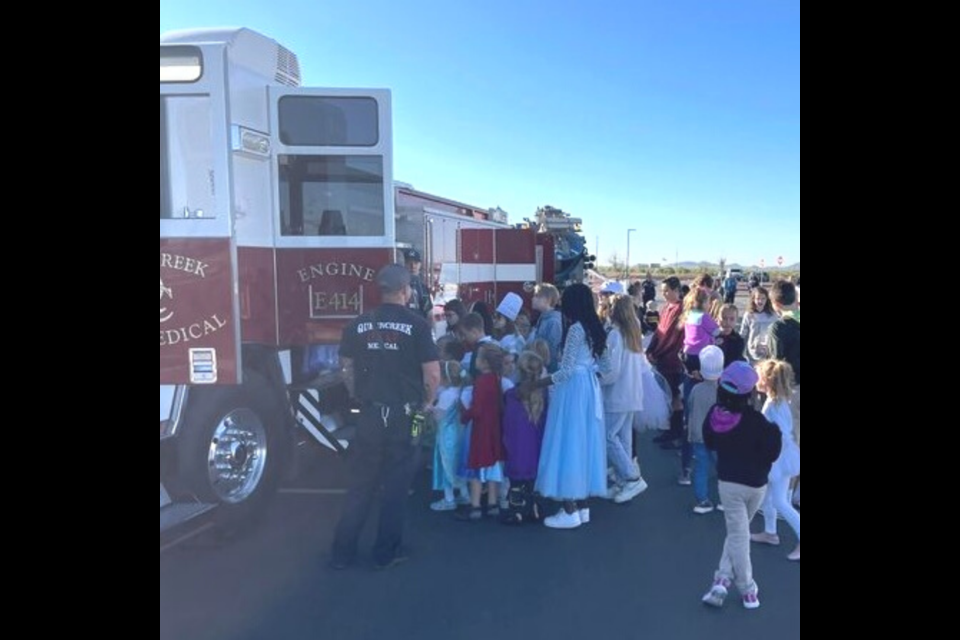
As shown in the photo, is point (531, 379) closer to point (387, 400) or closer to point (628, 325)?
point (628, 325)

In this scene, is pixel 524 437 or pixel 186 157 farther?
pixel 524 437

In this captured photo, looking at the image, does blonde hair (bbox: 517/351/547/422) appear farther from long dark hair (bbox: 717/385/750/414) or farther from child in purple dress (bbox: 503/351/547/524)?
long dark hair (bbox: 717/385/750/414)

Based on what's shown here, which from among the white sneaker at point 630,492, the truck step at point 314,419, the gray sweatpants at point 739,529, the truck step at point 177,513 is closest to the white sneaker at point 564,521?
the white sneaker at point 630,492

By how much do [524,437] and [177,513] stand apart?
92.4 inches

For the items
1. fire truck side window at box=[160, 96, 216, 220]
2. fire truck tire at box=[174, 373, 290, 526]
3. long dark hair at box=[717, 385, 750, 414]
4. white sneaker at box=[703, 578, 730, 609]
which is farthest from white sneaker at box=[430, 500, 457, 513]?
fire truck side window at box=[160, 96, 216, 220]

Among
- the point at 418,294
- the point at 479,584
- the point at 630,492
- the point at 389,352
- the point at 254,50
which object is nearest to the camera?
the point at 479,584

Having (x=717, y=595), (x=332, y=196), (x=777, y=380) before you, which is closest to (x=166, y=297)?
(x=332, y=196)

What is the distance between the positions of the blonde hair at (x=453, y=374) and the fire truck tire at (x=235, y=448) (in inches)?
51.0

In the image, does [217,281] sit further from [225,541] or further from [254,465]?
[225,541]

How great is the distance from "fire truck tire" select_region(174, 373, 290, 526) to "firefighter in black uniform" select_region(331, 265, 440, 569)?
847 mm

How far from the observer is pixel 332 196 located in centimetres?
541

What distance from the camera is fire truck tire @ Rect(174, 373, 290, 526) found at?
162 inches
